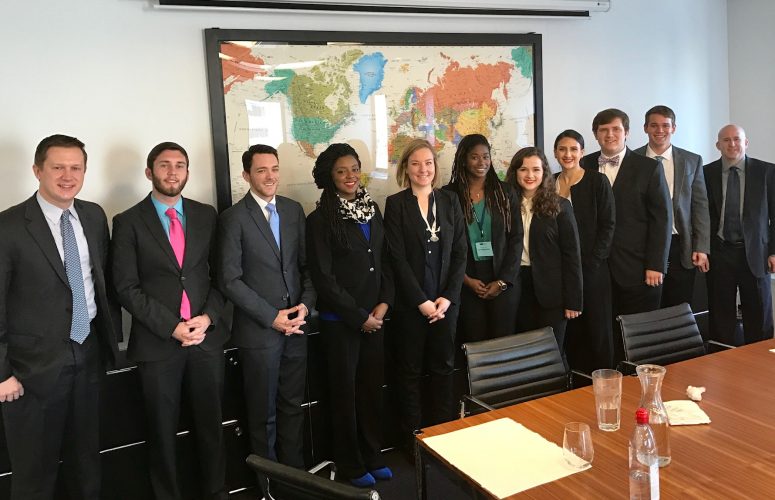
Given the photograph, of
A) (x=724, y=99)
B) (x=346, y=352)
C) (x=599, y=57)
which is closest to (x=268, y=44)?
(x=346, y=352)

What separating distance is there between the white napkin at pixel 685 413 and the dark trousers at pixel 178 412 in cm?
198

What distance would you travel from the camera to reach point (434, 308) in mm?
3248

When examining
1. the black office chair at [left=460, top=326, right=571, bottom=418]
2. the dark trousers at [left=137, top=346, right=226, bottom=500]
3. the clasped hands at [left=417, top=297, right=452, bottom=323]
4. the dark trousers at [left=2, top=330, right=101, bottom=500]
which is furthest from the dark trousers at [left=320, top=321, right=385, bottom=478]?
the dark trousers at [left=2, top=330, right=101, bottom=500]

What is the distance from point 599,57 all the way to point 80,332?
392cm

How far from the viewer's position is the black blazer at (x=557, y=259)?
3.46 meters

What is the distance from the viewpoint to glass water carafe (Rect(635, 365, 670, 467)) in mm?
1646

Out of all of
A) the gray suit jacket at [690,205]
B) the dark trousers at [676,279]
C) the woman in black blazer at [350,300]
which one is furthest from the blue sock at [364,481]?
the gray suit jacket at [690,205]

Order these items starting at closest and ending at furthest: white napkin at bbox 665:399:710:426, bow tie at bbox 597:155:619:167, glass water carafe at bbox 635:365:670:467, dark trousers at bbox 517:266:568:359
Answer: glass water carafe at bbox 635:365:670:467 → white napkin at bbox 665:399:710:426 → dark trousers at bbox 517:266:568:359 → bow tie at bbox 597:155:619:167

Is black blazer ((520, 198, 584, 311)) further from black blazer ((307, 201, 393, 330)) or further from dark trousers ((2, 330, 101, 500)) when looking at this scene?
dark trousers ((2, 330, 101, 500))

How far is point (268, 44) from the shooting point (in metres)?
3.47

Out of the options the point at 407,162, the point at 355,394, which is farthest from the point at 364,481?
the point at 407,162

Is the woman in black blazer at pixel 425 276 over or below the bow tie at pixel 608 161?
below

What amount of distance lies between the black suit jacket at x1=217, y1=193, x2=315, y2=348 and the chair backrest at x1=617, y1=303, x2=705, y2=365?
153cm

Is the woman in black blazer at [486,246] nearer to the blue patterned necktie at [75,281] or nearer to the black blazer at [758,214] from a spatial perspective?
the black blazer at [758,214]
